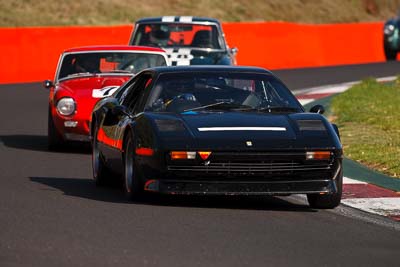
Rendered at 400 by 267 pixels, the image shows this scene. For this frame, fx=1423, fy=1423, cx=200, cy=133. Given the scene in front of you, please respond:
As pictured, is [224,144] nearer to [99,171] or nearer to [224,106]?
[224,106]

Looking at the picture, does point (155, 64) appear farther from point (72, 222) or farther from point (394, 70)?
point (394, 70)

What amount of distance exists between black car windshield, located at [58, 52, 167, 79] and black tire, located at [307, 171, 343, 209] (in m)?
6.37

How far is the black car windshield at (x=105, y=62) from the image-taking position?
55.5 ft

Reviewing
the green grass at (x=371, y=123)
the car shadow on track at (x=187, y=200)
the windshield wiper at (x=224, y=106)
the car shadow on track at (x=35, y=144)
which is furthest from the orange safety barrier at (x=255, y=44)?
the windshield wiper at (x=224, y=106)

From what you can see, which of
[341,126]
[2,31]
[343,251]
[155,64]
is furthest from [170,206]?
[2,31]

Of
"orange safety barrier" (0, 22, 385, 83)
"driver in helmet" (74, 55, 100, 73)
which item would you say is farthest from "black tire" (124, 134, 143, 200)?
"orange safety barrier" (0, 22, 385, 83)

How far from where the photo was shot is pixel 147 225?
946 cm

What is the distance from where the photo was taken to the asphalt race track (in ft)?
26.5

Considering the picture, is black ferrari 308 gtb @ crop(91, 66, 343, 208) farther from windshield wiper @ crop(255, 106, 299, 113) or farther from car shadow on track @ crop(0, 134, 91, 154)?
car shadow on track @ crop(0, 134, 91, 154)

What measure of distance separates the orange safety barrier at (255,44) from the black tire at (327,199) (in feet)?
67.5

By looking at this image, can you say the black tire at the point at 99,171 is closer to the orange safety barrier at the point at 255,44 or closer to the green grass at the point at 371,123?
the green grass at the point at 371,123

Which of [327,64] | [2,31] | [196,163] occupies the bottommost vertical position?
[327,64]

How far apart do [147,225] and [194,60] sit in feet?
43.4

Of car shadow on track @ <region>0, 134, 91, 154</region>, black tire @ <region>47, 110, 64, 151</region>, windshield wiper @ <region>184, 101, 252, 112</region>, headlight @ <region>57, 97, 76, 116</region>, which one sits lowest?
car shadow on track @ <region>0, 134, 91, 154</region>
